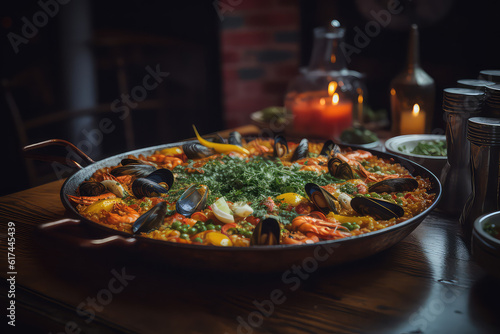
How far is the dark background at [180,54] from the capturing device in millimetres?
3910

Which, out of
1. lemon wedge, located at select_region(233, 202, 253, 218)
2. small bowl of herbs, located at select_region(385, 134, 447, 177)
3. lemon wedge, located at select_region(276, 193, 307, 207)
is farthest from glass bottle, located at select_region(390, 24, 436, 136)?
lemon wedge, located at select_region(233, 202, 253, 218)

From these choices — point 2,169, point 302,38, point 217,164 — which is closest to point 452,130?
point 217,164

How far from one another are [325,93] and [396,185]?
49.0 inches

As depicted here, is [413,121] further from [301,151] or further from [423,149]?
[301,151]

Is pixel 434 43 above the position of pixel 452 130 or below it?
above

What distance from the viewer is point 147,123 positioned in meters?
5.51

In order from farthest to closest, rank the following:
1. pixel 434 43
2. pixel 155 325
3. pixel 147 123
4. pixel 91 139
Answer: pixel 147 123
pixel 91 139
pixel 434 43
pixel 155 325

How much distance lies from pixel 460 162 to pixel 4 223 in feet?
5.85

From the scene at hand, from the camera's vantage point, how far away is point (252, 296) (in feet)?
3.97

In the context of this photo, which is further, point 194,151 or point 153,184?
point 194,151

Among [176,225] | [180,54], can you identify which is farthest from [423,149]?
[180,54]

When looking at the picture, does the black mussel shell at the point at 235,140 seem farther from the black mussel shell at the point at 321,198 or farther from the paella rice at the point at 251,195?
the black mussel shell at the point at 321,198

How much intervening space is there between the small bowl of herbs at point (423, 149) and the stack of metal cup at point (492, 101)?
37 cm

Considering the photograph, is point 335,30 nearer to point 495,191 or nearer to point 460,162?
point 460,162
